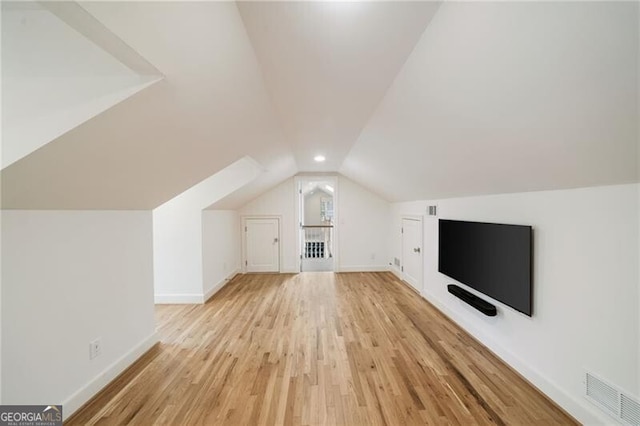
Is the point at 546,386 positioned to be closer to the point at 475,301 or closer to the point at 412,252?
the point at 475,301

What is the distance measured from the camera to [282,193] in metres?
6.01

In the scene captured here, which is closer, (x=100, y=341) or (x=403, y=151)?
(x=100, y=341)

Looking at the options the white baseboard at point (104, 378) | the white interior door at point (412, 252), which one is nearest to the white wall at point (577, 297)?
the white interior door at point (412, 252)

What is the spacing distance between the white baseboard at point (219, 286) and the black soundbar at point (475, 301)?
11.8ft

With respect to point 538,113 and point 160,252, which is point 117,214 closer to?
point 160,252

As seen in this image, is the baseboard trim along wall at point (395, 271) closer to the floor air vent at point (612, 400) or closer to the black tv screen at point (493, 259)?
the black tv screen at point (493, 259)

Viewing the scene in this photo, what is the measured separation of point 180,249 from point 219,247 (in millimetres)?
847

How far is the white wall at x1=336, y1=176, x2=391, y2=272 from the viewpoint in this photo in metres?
6.05

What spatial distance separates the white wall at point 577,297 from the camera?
1.45 metres

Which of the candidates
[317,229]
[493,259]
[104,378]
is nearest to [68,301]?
[104,378]

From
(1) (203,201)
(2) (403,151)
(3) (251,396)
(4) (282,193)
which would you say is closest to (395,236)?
(4) (282,193)

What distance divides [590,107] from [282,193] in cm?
528

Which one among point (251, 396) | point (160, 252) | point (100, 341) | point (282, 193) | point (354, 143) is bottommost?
point (251, 396)

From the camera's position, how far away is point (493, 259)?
2410 mm
